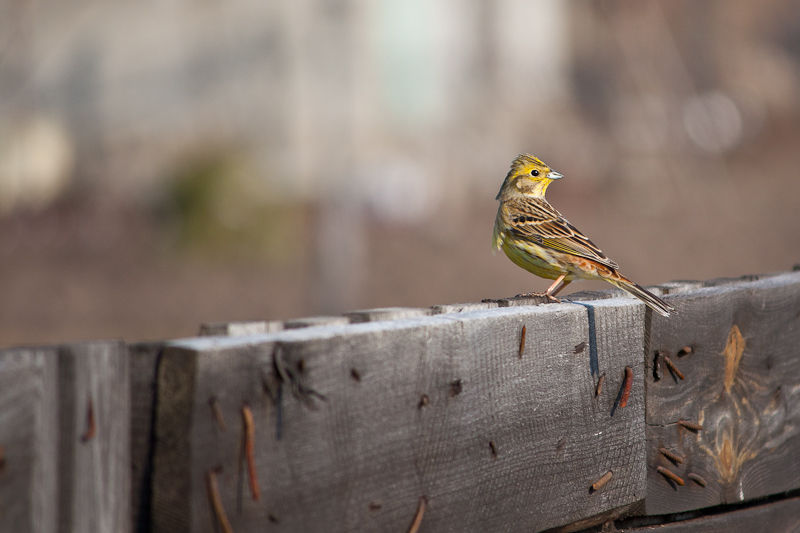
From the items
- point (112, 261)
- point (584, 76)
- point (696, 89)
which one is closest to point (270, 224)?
point (112, 261)

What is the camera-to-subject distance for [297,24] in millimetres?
17812

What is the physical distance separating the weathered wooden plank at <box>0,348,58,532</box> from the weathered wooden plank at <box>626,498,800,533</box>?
1875 mm

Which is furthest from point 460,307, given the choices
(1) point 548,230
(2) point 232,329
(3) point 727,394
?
(1) point 548,230

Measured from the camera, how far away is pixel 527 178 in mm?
5570

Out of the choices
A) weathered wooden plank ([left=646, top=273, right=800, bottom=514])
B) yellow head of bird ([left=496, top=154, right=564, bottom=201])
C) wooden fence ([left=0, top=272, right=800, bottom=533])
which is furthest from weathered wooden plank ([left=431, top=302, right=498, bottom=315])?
yellow head of bird ([left=496, top=154, right=564, bottom=201])

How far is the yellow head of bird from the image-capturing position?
5.55m

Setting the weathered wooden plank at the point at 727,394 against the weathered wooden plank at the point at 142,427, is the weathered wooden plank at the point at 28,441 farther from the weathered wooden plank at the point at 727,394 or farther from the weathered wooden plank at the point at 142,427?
the weathered wooden plank at the point at 727,394

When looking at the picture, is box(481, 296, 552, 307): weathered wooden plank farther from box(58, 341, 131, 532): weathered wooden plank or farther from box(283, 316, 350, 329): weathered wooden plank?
box(58, 341, 131, 532): weathered wooden plank

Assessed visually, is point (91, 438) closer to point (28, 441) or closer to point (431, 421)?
point (28, 441)

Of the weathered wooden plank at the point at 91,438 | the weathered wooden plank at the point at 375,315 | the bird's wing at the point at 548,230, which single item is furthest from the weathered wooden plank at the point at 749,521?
the weathered wooden plank at the point at 91,438

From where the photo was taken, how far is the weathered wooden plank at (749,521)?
2.94 m

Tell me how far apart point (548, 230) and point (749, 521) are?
88.9 inches

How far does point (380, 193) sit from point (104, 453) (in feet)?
53.8

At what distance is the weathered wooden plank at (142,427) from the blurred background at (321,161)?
7.97 metres
